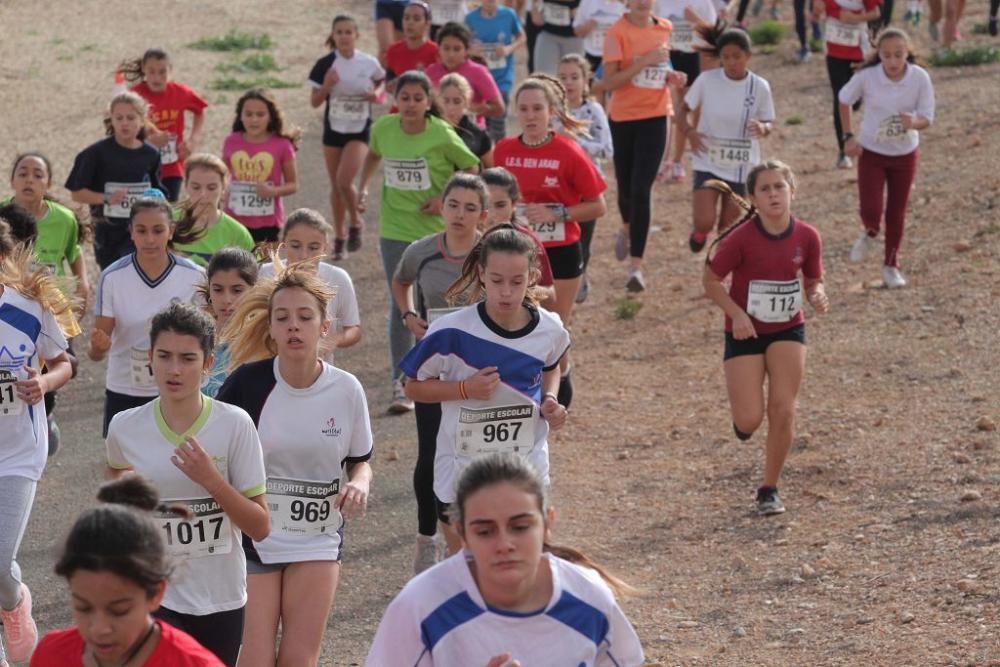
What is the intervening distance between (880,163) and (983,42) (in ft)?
35.5

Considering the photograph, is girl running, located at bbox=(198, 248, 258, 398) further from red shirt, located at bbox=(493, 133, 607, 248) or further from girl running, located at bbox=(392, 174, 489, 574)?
red shirt, located at bbox=(493, 133, 607, 248)

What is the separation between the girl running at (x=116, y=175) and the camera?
11.6 m

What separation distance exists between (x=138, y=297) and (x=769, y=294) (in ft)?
10.2

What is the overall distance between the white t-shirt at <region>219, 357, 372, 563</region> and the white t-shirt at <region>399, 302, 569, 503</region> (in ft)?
2.42

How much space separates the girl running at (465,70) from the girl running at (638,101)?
0.89 metres

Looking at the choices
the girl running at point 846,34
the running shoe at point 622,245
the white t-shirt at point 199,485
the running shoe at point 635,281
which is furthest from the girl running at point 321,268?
the girl running at point 846,34

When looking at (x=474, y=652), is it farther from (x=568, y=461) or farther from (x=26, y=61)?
(x=26, y=61)

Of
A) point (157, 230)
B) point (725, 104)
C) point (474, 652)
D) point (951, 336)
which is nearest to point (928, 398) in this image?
point (951, 336)

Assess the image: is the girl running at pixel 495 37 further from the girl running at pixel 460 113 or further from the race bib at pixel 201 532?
the race bib at pixel 201 532

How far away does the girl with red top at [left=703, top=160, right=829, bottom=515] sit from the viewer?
9320mm

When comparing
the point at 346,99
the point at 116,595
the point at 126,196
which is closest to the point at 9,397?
the point at 116,595

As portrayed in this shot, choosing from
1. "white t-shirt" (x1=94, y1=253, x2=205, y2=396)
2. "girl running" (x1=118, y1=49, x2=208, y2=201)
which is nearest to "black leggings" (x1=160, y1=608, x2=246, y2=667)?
"white t-shirt" (x1=94, y1=253, x2=205, y2=396)

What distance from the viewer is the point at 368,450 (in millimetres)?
6473

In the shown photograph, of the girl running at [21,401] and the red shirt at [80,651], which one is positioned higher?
the red shirt at [80,651]
